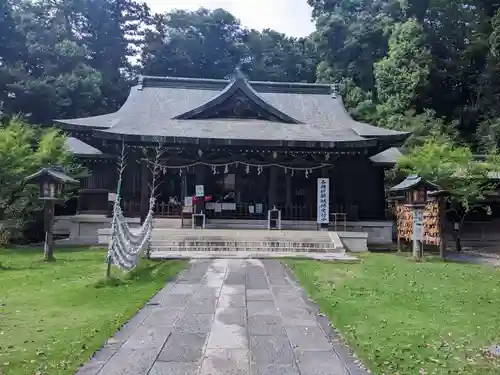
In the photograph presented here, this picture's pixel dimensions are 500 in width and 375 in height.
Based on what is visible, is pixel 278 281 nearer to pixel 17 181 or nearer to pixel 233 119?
pixel 17 181

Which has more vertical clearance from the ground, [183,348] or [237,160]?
[237,160]

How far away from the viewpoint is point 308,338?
5.42 meters

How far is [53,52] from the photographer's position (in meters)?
37.0

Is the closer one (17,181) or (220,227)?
(17,181)

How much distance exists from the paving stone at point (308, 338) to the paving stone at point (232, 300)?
157 cm

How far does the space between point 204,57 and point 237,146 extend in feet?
119

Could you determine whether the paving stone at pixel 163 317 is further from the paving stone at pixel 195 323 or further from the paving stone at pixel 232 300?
the paving stone at pixel 232 300

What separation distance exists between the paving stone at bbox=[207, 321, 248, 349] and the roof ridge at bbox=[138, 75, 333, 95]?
20.9 m

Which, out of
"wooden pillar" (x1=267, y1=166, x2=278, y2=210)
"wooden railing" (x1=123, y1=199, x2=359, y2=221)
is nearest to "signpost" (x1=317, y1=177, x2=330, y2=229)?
"wooden railing" (x1=123, y1=199, x2=359, y2=221)

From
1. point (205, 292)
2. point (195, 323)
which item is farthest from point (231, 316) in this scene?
point (205, 292)

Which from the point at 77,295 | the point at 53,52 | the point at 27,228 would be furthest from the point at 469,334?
the point at 53,52

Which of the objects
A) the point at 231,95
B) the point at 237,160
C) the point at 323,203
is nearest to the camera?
the point at 323,203

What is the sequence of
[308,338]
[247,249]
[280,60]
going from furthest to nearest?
[280,60]
[247,249]
[308,338]

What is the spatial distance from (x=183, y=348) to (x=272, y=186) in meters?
13.7
